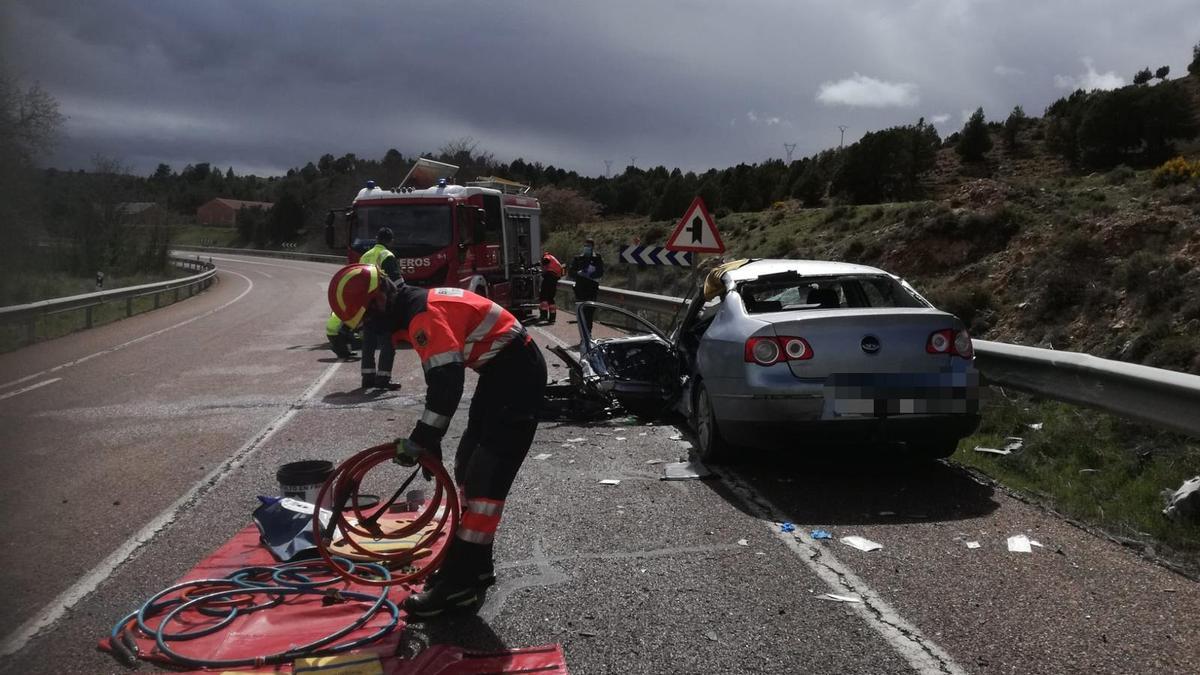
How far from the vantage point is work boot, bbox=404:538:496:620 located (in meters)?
4.05

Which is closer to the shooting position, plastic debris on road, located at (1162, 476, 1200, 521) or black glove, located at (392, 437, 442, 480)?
black glove, located at (392, 437, 442, 480)

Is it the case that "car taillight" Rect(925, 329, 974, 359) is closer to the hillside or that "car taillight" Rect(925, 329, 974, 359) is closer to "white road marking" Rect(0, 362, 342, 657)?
"white road marking" Rect(0, 362, 342, 657)

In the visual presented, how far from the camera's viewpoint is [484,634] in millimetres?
3859

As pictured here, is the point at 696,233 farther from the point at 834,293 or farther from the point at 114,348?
the point at 114,348

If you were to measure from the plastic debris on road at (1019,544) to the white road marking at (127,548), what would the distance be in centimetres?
438

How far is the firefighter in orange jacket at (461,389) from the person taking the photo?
13.3ft

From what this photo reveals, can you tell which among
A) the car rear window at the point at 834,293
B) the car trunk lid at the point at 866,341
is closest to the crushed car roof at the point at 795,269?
the car rear window at the point at 834,293

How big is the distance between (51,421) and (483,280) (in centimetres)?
860

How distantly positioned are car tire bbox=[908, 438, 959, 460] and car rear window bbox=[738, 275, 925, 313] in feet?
3.10

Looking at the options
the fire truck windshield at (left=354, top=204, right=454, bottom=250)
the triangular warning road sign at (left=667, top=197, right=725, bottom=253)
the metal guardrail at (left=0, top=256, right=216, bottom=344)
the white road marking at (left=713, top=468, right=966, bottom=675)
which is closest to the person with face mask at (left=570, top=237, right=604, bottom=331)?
the fire truck windshield at (left=354, top=204, right=454, bottom=250)

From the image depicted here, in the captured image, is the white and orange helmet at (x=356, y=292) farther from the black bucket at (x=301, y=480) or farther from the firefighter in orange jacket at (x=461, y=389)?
the black bucket at (x=301, y=480)

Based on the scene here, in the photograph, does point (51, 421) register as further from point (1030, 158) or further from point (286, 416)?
point (1030, 158)

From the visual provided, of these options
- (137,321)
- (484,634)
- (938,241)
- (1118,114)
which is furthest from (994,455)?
(1118,114)

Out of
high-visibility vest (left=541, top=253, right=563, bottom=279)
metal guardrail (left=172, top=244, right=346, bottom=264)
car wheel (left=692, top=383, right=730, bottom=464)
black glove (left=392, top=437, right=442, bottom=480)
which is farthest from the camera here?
metal guardrail (left=172, top=244, right=346, bottom=264)
